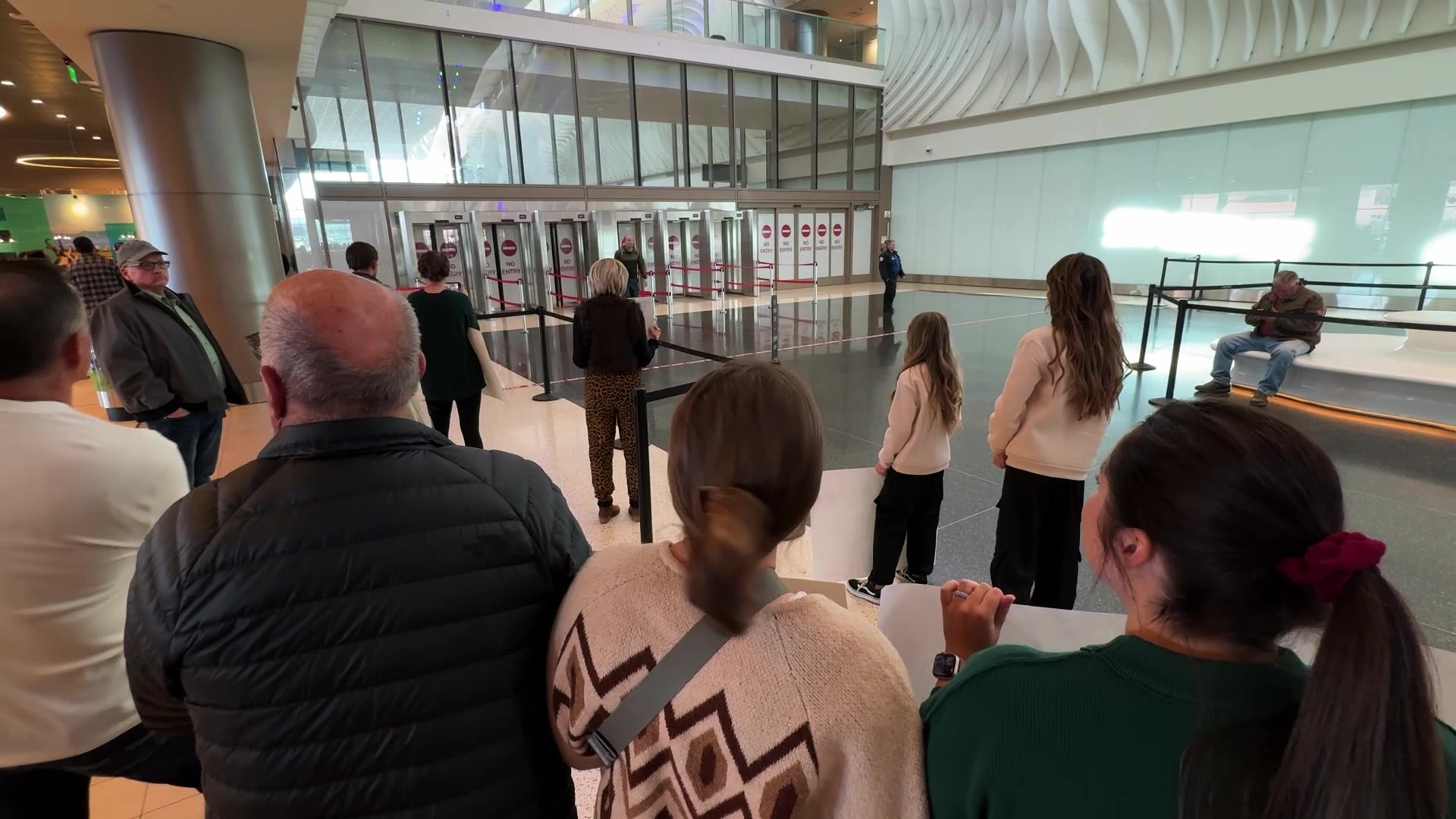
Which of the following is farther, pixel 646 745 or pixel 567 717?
pixel 567 717

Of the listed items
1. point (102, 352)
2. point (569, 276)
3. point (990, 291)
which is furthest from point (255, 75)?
point (990, 291)

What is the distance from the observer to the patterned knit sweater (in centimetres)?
83

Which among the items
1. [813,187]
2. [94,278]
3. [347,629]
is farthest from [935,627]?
[813,187]

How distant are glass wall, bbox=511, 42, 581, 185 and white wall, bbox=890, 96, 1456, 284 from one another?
11.3 m

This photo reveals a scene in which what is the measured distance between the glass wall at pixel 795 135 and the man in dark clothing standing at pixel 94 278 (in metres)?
16.6

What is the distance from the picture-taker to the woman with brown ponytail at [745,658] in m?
0.83

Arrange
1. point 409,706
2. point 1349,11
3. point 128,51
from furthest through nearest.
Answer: point 1349,11, point 128,51, point 409,706

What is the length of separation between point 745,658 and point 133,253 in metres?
4.50

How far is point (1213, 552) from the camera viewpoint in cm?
83

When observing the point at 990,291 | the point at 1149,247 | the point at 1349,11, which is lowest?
the point at 990,291

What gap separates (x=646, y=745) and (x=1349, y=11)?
18959mm

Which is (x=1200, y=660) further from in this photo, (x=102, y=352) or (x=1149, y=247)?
(x=1149, y=247)

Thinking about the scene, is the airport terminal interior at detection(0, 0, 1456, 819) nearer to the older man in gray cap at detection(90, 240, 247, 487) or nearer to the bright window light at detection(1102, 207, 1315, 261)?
the bright window light at detection(1102, 207, 1315, 261)

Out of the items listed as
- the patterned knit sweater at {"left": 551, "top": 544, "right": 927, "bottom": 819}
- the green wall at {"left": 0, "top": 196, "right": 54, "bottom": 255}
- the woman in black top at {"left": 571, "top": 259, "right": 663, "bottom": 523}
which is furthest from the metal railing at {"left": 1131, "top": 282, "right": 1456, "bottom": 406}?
the green wall at {"left": 0, "top": 196, "right": 54, "bottom": 255}
